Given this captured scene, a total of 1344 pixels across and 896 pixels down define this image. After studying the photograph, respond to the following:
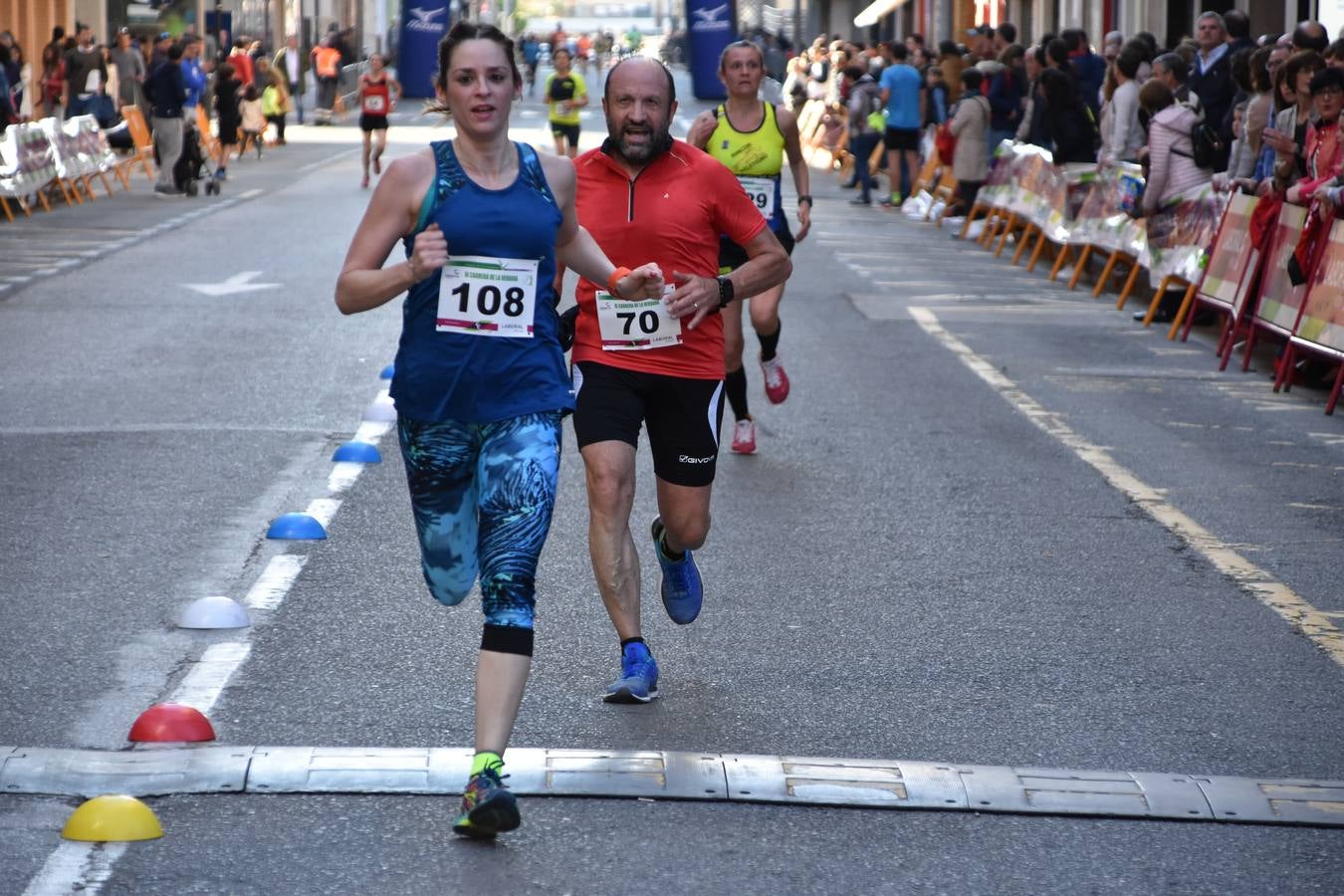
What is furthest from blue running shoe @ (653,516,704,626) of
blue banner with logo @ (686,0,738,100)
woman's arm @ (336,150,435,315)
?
blue banner with logo @ (686,0,738,100)

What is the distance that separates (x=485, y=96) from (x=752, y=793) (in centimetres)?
169

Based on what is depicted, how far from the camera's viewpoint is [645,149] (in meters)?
6.05

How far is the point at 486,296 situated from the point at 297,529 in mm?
3362

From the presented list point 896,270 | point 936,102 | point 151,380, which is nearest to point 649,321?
point 151,380

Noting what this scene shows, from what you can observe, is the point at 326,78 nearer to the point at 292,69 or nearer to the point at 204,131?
the point at 292,69

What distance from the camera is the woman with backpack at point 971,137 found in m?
24.5

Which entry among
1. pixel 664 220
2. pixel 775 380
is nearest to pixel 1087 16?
pixel 775 380

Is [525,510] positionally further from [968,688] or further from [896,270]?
[896,270]

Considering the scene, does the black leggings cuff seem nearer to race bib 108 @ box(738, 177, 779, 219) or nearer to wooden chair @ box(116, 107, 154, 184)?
race bib 108 @ box(738, 177, 779, 219)

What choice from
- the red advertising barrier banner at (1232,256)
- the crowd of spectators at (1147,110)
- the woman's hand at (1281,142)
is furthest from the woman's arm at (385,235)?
the red advertising barrier banner at (1232,256)

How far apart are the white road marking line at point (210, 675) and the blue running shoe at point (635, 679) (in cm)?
104

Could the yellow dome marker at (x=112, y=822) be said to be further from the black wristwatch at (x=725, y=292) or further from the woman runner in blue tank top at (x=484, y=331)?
the black wristwatch at (x=725, y=292)

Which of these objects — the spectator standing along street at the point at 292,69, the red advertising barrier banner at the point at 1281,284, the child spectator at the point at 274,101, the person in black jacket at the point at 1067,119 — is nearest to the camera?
the red advertising barrier banner at the point at 1281,284

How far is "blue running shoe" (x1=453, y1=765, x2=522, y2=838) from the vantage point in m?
4.57
